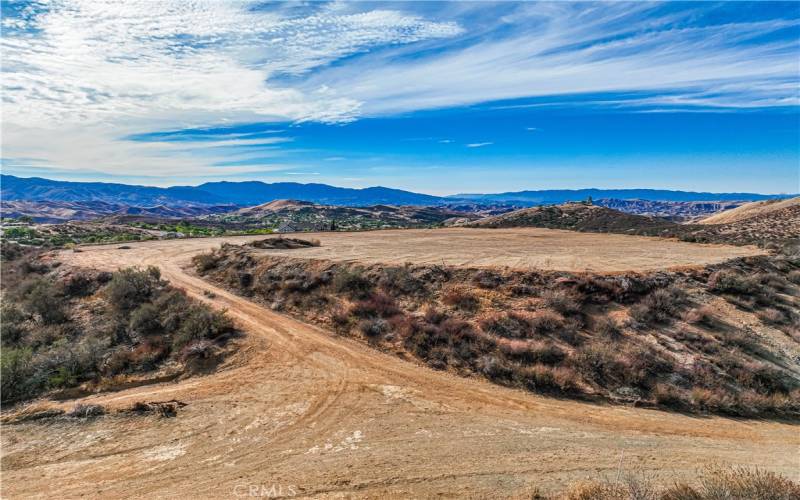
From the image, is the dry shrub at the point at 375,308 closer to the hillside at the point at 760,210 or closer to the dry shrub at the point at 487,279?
the dry shrub at the point at 487,279

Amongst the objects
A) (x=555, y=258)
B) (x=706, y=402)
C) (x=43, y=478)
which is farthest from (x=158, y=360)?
(x=555, y=258)

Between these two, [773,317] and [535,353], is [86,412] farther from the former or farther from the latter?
[773,317]

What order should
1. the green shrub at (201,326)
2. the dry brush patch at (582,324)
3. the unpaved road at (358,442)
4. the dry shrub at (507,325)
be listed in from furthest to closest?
the green shrub at (201,326) → the dry shrub at (507,325) → the dry brush patch at (582,324) → the unpaved road at (358,442)

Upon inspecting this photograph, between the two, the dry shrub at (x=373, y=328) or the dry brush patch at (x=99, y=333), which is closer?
the dry brush patch at (x=99, y=333)

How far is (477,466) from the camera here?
26.4ft

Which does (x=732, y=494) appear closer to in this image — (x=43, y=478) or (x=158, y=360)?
(x=43, y=478)

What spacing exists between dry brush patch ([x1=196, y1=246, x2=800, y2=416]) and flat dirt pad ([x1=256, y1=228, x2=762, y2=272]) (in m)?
1.75

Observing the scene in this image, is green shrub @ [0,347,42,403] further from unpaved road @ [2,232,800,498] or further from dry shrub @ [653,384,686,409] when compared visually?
dry shrub @ [653,384,686,409]

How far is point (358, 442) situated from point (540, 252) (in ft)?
61.1
